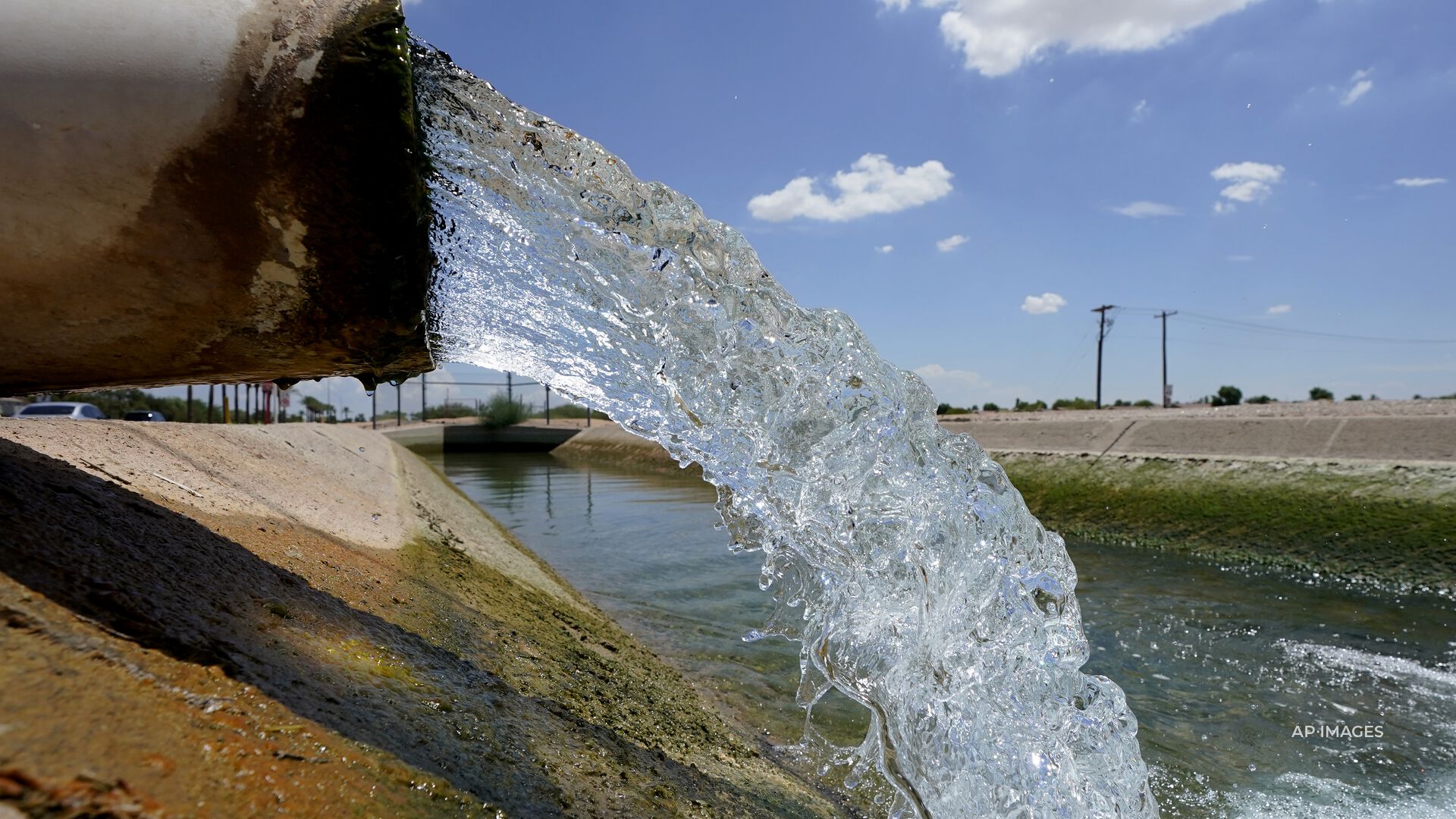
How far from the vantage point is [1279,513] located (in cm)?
927

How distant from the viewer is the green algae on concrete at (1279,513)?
7.94 meters

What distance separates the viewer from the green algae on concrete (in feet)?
26.0


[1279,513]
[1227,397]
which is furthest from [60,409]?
[1227,397]

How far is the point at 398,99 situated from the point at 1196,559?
9721mm

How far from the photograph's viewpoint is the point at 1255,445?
12719 millimetres

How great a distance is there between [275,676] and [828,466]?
6.77ft

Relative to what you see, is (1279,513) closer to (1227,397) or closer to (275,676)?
(275,676)

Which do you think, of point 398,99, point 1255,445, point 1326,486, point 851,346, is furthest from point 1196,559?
point 398,99

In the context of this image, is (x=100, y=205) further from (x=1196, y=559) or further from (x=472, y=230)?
Answer: (x=1196, y=559)

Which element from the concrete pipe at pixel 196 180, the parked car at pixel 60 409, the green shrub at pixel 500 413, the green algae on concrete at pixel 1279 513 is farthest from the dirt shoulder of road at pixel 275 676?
the green shrub at pixel 500 413

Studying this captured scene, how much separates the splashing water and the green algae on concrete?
6.66 meters

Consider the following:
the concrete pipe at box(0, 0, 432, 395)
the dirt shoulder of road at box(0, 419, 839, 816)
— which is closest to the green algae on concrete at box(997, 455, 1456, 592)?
the dirt shoulder of road at box(0, 419, 839, 816)

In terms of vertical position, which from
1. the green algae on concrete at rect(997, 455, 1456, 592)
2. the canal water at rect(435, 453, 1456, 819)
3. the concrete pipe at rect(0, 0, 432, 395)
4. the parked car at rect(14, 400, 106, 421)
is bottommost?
the canal water at rect(435, 453, 1456, 819)

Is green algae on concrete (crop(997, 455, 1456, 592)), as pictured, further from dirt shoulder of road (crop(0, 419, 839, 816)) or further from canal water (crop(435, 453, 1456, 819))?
dirt shoulder of road (crop(0, 419, 839, 816))
